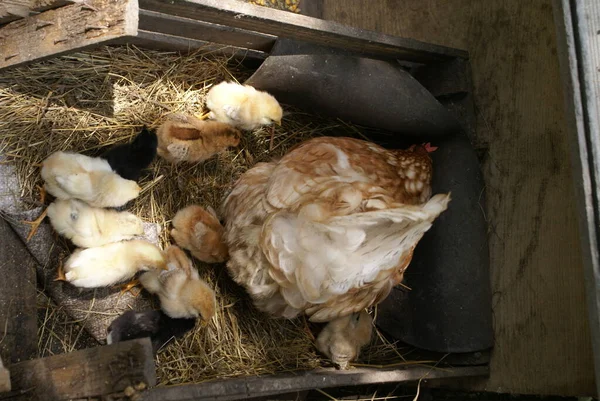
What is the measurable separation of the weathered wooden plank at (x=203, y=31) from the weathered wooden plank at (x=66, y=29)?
30 centimetres

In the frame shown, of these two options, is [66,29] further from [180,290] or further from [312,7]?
[312,7]

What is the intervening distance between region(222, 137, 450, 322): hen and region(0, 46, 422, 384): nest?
0.18 m

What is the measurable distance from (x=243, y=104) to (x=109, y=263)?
64 centimetres

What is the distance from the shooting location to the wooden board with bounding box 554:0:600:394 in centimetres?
146

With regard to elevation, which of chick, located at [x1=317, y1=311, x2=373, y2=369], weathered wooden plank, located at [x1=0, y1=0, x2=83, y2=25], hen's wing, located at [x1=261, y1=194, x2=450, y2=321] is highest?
weathered wooden plank, located at [x1=0, y1=0, x2=83, y2=25]

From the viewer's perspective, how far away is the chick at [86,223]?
179cm

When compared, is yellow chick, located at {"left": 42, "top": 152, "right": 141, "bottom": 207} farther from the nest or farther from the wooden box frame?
the wooden box frame

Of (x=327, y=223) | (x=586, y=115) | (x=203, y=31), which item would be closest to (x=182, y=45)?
(x=203, y=31)

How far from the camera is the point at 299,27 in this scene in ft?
6.44

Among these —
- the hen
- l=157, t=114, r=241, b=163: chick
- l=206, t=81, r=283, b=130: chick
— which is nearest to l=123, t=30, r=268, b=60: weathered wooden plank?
l=206, t=81, r=283, b=130: chick

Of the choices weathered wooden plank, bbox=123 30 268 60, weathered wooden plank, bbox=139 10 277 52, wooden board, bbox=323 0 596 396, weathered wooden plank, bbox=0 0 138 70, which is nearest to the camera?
weathered wooden plank, bbox=0 0 138 70

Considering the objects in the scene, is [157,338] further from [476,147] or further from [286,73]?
[476,147]

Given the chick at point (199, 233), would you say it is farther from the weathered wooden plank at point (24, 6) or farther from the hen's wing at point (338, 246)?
the weathered wooden plank at point (24, 6)

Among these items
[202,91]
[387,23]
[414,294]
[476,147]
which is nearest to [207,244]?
[202,91]
